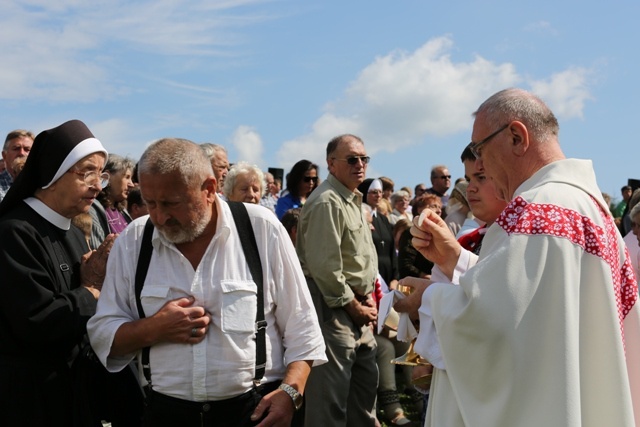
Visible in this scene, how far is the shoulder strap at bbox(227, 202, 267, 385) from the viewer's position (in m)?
3.57

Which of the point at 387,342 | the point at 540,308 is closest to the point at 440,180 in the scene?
the point at 387,342

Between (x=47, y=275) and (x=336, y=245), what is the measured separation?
3.12 m

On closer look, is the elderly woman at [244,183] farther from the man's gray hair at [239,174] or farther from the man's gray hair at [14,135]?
the man's gray hair at [14,135]

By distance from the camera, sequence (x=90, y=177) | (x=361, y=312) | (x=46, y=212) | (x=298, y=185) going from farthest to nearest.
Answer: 1. (x=298, y=185)
2. (x=361, y=312)
3. (x=90, y=177)
4. (x=46, y=212)

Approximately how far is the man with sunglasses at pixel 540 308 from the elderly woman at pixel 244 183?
4040mm

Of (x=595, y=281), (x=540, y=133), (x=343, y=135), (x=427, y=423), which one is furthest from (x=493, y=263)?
(x=343, y=135)

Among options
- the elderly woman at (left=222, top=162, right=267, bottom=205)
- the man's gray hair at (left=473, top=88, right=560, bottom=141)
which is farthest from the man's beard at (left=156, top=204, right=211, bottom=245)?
the elderly woman at (left=222, top=162, right=267, bottom=205)

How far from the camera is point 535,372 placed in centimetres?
279

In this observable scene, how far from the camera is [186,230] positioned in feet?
11.8

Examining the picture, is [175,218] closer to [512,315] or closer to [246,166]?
[512,315]

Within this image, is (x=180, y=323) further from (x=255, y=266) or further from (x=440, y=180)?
(x=440, y=180)

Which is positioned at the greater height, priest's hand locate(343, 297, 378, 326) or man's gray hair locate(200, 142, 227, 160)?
man's gray hair locate(200, 142, 227, 160)

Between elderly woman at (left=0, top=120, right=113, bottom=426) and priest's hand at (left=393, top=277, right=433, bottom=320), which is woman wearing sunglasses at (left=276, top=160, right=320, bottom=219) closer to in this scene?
elderly woman at (left=0, top=120, right=113, bottom=426)

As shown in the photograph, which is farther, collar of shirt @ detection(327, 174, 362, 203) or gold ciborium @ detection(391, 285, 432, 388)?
collar of shirt @ detection(327, 174, 362, 203)
